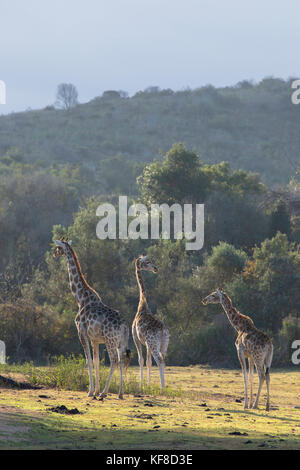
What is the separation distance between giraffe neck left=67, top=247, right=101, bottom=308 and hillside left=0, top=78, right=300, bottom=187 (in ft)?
128

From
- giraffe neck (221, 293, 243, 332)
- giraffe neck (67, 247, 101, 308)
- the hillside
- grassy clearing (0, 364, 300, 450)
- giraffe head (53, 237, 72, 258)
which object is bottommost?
grassy clearing (0, 364, 300, 450)

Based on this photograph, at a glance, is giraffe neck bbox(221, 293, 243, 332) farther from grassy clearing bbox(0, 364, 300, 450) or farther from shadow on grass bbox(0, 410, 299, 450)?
shadow on grass bbox(0, 410, 299, 450)

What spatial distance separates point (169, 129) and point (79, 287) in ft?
169

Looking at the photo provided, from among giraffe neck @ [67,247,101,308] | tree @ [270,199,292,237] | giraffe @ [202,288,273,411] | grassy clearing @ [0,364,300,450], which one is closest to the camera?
grassy clearing @ [0,364,300,450]

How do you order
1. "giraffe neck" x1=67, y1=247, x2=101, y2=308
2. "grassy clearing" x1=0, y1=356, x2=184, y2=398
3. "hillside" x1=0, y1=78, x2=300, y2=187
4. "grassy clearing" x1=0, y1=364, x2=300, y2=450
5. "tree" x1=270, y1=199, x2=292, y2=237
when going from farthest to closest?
1. "hillside" x1=0, y1=78, x2=300, y2=187
2. "tree" x1=270, y1=199, x2=292, y2=237
3. "grassy clearing" x1=0, y1=356, x2=184, y2=398
4. "giraffe neck" x1=67, y1=247, x2=101, y2=308
5. "grassy clearing" x1=0, y1=364, x2=300, y2=450

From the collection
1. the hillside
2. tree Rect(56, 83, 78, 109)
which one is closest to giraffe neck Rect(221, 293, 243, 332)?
the hillside

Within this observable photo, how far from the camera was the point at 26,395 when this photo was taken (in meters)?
12.3

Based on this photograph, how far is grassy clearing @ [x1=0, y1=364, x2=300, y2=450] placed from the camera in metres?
8.45

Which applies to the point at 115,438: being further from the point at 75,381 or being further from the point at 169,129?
the point at 169,129

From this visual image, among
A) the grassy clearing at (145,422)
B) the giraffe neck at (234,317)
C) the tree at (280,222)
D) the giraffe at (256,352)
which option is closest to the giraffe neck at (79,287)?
the grassy clearing at (145,422)

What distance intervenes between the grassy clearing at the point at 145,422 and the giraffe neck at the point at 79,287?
1635 mm

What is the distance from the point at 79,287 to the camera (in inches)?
528

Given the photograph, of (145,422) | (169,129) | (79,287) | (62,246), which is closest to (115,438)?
(145,422)
